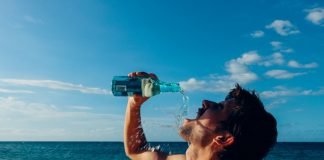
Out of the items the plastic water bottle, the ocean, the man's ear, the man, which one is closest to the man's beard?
the man

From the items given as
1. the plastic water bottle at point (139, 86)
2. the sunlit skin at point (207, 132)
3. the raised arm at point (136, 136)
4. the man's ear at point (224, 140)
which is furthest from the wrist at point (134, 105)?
the man's ear at point (224, 140)

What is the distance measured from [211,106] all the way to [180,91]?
0.61 m

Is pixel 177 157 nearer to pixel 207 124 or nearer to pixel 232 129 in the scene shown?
pixel 207 124

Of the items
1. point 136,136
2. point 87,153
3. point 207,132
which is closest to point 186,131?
point 207,132

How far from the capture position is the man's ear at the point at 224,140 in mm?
3531

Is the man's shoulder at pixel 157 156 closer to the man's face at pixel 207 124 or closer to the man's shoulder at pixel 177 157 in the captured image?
the man's shoulder at pixel 177 157

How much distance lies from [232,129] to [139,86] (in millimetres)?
926

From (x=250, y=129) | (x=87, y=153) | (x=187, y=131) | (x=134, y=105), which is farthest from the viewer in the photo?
(x=87, y=153)

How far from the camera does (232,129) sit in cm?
354

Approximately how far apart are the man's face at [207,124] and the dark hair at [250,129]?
79mm

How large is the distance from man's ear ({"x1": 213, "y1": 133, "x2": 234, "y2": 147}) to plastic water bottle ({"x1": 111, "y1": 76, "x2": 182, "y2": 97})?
701 mm

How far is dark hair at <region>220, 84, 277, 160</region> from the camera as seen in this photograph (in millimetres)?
3459

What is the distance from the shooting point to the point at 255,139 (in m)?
3.47

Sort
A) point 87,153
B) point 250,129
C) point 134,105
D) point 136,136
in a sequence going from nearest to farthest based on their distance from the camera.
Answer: point 250,129, point 134,105, point 136,136, point 87,153
